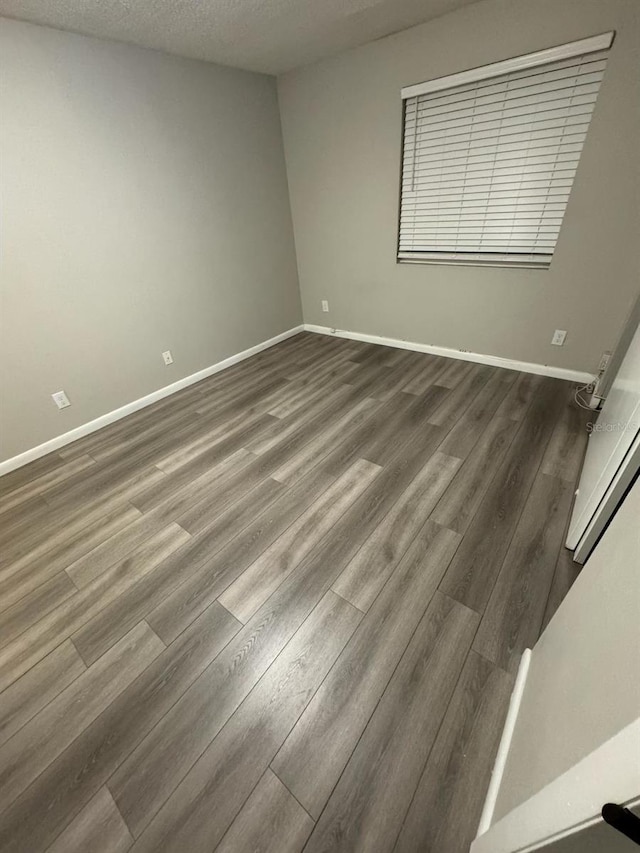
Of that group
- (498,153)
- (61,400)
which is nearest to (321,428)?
(61,400)

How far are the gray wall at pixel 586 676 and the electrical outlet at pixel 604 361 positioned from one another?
6.88 ft

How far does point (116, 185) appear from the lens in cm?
224

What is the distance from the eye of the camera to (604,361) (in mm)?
2350

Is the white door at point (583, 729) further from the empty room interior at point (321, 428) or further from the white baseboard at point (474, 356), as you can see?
the white baseboard at point (474, 356)

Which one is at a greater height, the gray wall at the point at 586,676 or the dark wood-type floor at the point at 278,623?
the gray wall at the point at 586,676

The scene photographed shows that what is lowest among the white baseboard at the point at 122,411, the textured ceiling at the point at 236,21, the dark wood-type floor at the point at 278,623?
the dark wood-type floor at the point at 278,623

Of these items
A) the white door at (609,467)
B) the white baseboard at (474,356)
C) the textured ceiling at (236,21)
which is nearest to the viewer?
the white door at (609,467)

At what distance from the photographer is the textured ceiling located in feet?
5.40

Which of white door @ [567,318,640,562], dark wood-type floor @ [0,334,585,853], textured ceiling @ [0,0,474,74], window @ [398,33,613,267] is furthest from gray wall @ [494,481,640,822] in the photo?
textured ceiling @ [0,0,474,74]

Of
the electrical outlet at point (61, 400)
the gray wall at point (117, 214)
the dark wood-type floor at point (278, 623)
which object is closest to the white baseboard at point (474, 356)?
the dark wood-type floor at point (278, 623)

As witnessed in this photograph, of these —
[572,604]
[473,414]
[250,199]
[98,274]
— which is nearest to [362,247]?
[250,199]

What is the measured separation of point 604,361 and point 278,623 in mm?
2634

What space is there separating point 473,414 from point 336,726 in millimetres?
1884

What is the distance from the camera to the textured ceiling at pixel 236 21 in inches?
64.8
